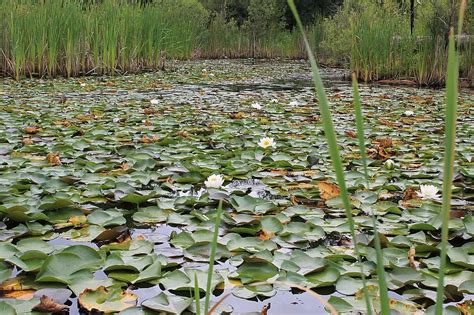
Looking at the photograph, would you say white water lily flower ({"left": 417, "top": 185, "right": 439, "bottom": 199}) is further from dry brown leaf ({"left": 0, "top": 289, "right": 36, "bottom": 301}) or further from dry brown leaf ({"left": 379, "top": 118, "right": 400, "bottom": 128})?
dry brown leaf ({"left": 379, "top": 118, "right": 400, "bottom": 128})

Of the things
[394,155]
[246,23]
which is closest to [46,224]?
[394,155]

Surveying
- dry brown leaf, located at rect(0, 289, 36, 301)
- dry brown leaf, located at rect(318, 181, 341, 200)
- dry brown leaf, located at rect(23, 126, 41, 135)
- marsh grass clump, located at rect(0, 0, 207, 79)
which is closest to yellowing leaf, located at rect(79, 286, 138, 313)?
dry brown leaf, located at rect(0, 289, 36, 301)

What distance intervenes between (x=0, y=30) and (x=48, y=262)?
5509 millimetres

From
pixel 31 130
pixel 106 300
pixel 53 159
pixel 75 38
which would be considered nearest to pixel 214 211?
pixel 106 300

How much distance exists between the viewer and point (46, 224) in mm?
1604

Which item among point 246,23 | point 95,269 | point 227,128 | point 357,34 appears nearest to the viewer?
point 95,269

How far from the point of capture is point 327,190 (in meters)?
2.00

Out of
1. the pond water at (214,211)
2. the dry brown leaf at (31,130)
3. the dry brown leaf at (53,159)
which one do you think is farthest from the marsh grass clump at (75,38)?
the dry brown leaf at (53,159)

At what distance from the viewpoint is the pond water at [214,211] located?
119 cm

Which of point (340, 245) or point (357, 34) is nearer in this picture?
point (340, 245)

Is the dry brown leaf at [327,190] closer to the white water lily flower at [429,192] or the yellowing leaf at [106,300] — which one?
the white water lily flower at [429,192]

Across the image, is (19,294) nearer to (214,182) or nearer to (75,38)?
A: (214,182)

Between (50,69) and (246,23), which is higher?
(246,23)

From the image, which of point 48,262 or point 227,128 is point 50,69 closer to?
point 227,128
